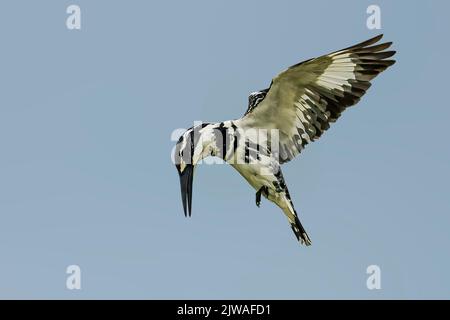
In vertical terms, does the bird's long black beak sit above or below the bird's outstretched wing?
below

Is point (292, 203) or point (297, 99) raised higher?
point (297, 99)

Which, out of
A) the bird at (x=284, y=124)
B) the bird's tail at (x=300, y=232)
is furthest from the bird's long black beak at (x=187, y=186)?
the bird's tail at (x=300, y=232)

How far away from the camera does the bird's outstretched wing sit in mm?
11398

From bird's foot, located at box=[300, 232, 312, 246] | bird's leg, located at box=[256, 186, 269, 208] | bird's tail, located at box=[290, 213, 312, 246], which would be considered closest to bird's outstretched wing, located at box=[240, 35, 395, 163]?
bird's leg, located at box=[256, 186, 269, 208]

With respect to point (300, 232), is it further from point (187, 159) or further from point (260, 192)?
point (187, 159)

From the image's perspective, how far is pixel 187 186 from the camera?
37.1 ft

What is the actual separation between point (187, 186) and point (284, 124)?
5.09ft

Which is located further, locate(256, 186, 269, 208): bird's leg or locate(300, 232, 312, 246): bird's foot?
locate(300, 232, 312, 246): bird's foot

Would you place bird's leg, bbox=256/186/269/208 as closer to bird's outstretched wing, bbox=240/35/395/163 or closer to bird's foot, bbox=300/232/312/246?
bird's outstretched wing, bbox=240/35/395/163

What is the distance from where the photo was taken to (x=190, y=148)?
11258mm

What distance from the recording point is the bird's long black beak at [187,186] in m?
11.3

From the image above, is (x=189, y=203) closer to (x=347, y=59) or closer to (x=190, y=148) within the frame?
(x=190, y=148)

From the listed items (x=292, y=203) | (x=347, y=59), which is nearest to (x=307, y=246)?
(x=292, y=203)

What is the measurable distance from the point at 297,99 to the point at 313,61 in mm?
655
